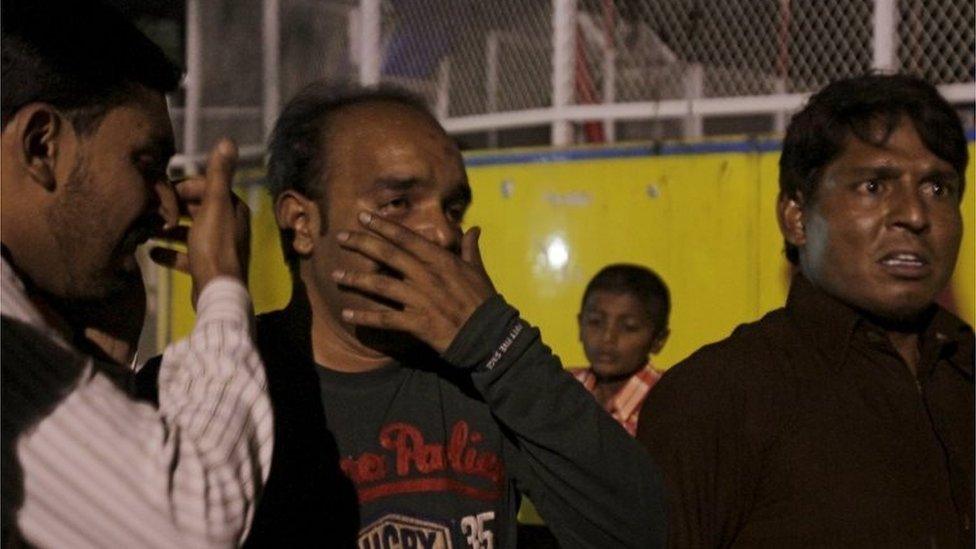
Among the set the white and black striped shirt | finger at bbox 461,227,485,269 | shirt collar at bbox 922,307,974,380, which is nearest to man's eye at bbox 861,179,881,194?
shirt collar at bbox 922,307,974,380

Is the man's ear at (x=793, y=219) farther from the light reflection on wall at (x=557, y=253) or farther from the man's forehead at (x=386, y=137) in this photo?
the light reflection on wall at (x=557, y=253)

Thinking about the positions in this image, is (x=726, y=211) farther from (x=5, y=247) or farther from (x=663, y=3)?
(x=5, y=247)

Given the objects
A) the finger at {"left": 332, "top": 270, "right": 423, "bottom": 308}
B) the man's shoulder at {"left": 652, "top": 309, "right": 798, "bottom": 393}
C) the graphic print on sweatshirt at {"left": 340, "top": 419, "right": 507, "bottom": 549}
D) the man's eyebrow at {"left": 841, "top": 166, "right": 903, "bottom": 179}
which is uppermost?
the man's eyebrow at {"left": 841, "top": 166, "right": 903, "bottom": 179}

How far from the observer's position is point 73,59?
5.39 feet

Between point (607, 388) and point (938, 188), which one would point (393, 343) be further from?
point (607, 388)

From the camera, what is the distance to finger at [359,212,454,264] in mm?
1916

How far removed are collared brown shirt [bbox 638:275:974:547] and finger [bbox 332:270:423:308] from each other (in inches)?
32.8

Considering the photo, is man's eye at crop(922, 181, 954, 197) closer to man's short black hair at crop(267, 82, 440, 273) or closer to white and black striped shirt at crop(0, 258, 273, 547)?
man's short black hair at crop(267, 82, 440, 273)

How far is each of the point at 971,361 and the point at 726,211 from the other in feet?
7.08

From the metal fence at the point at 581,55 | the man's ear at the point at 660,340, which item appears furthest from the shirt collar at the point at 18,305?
the metal fence at the point at 581,55

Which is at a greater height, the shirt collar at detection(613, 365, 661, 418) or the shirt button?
the shirt button

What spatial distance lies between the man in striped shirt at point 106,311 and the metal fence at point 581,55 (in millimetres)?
3625

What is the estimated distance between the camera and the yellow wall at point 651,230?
486 cm

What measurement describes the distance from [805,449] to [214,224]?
1.29 m
